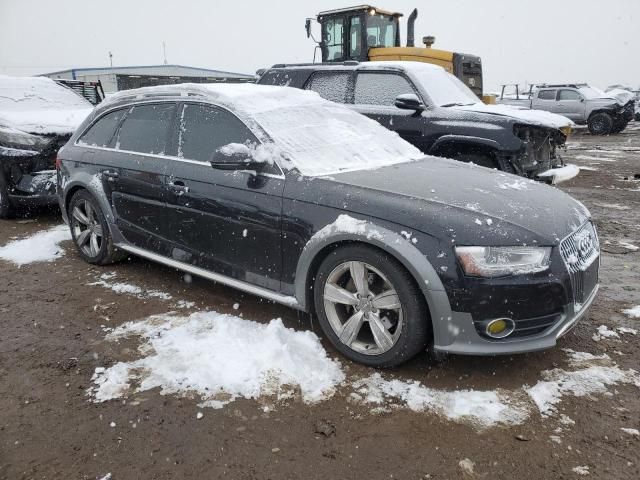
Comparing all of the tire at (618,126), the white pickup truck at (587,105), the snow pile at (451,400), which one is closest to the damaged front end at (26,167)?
the snow pile at (451,400)

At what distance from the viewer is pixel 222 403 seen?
271cm

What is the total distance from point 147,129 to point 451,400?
10.1ft

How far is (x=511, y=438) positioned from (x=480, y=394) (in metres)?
0.36

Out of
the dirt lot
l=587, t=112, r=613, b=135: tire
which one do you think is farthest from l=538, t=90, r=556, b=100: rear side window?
the dirt lot

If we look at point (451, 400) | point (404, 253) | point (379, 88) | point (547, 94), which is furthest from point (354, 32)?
point (547, 94)

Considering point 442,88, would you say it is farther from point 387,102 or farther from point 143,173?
point 143,173

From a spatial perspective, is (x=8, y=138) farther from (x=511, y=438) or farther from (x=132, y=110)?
(x=511, y=438)

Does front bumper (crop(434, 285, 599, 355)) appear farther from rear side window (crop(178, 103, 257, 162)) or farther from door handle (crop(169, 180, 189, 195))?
door handle (crop(169, 180, 189, 195))

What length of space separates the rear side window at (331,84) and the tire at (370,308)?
15.8 feet

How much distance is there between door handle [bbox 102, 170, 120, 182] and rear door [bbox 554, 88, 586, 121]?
62.8ft

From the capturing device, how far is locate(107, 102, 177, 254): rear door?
396 cm

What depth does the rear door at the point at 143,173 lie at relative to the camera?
396 cm

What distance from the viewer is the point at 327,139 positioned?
12.3ft

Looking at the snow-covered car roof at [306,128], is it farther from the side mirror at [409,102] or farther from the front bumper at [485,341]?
the side mirror at [409,102]
